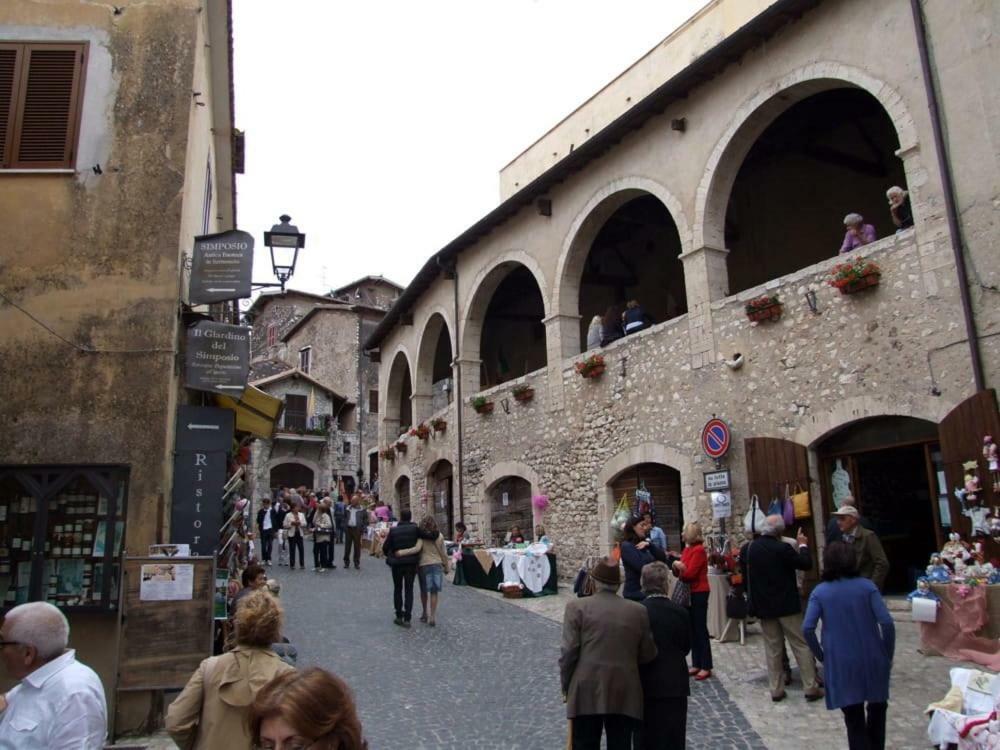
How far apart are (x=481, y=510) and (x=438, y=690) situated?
32.8 ft

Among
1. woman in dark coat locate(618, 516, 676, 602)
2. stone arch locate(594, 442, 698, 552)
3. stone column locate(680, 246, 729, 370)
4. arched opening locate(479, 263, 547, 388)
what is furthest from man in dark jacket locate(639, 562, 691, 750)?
arched opening locate(479, 263, 547, 388)

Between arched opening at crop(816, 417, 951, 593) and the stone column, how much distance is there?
2271 mm

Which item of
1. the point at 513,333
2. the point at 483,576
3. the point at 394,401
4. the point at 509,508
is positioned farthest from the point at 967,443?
the point at 394,401

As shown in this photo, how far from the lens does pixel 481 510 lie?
55.3ft

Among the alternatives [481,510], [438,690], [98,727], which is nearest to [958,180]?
[438,690]

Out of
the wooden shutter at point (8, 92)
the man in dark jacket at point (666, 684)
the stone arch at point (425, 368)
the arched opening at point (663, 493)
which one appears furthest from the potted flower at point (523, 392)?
the man in dark jacket at point (666, 684)

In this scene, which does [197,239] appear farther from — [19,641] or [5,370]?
[19,641]

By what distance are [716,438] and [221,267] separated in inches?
266

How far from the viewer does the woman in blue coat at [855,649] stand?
4.42 m

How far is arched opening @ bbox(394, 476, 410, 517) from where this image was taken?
73.1ft

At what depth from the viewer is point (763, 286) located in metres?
10.5

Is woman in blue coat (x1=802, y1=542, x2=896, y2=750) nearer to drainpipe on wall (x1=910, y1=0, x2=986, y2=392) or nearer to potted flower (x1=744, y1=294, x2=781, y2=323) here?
drainpipe on wall (x1=910, y1=0, x2=986, y2=392)

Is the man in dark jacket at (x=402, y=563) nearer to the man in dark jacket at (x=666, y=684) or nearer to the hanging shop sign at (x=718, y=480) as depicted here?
the hanging shop sign at (x=718, y=480)

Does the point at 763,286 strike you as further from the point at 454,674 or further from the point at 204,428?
the point at 204,428
